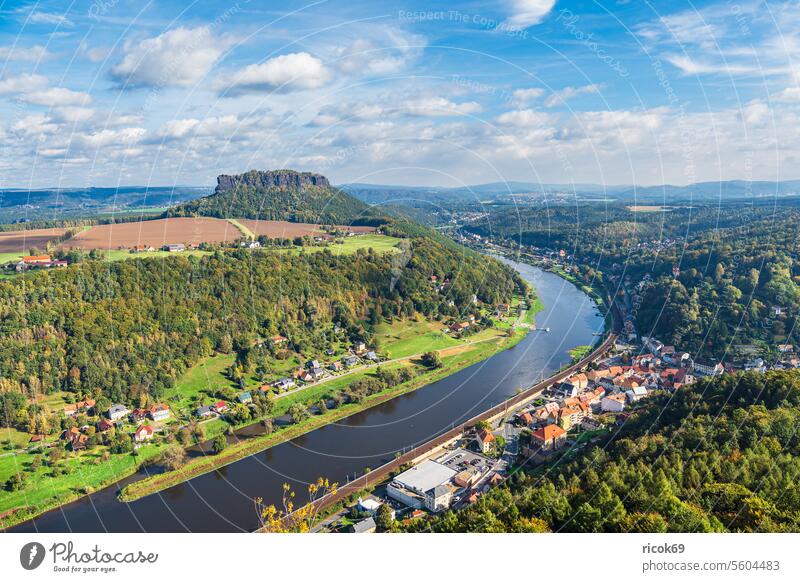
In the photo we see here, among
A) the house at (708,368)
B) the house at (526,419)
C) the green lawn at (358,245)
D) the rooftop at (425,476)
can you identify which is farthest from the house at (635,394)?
the green lawn at (358,245)

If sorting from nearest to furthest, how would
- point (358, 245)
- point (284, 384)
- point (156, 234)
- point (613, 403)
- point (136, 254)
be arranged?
1. point (613, 403)
2. point (284, 384)
3. point (136, 254)
4. point (156, 234)
5. point (358, 245)

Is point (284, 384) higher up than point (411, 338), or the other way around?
point (411, 338)

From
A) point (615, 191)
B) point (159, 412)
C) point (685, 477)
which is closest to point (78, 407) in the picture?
point (159, 412)

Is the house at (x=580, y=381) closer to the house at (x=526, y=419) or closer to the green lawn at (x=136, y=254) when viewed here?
the house at (x=526, y=419)

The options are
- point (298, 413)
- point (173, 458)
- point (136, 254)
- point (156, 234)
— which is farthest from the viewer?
point (156, 234)

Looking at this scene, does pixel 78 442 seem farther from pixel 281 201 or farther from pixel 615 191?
pixel 615 191

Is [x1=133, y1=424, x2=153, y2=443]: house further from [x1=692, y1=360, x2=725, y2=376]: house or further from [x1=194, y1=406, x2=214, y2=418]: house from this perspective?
[x1=692, y1=360, x2=725, y2=376]: house

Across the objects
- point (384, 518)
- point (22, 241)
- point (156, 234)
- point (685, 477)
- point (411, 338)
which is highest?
point (156, 234)

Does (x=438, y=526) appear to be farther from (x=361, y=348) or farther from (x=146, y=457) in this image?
(x=361, y=348)

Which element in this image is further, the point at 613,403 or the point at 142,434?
the point at 613,403
